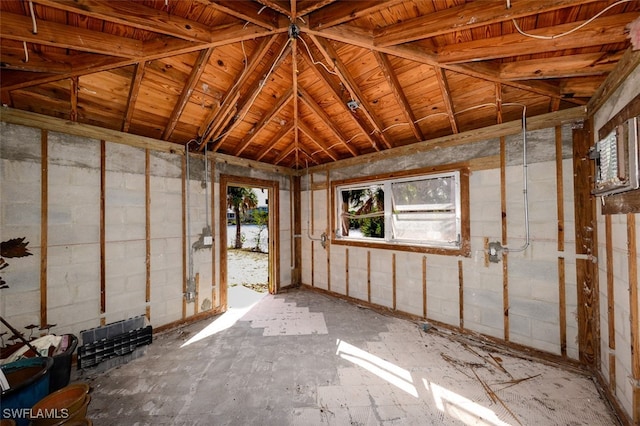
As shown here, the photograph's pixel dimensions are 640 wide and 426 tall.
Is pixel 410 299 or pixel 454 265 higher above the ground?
pixel 454 265

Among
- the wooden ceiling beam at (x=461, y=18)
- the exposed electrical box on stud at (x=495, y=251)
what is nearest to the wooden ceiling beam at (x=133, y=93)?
the wooden ceiling beam at (x=461, y=18)

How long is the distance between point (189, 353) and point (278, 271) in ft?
8.34

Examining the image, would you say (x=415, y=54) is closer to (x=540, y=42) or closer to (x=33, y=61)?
(x=540, y=42)

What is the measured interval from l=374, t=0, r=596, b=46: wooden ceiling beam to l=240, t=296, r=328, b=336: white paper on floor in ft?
12.2

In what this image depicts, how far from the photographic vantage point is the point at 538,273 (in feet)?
9.39

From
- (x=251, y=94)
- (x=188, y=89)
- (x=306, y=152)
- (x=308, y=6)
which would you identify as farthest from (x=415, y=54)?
(x=306, y=152)

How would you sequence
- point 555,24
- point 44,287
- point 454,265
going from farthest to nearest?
point 454,265 → point 44,287 → point 555,24

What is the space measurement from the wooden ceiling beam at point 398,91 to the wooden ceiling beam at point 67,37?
2435 millimetres

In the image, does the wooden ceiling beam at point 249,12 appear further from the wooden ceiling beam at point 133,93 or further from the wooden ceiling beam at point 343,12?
the wooden ceiling beam at point 133,93

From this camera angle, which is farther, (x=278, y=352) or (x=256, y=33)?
(x=278, y=352)

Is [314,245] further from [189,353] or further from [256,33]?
[256,33]

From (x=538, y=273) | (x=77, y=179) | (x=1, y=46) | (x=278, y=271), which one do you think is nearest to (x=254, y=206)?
(x=278, y=271)

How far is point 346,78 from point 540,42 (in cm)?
174

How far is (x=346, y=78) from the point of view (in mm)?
2787
